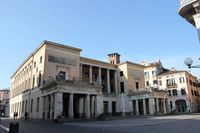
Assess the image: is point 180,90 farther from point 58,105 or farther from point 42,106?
point 58,105

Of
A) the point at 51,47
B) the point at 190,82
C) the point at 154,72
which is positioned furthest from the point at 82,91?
the point at 190,82

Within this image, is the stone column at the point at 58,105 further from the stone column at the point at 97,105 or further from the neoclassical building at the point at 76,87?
the stone column at the point at 97,105

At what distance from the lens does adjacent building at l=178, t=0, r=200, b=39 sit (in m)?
9.24

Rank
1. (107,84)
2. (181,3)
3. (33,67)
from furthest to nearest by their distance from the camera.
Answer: (107,84)
(33,67)
(181,3)

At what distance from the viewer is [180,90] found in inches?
2344

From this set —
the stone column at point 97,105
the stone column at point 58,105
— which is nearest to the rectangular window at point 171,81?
the stone column at point 97,105

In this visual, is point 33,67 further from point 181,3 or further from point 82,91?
point 181,3

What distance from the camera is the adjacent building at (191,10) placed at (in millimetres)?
9239

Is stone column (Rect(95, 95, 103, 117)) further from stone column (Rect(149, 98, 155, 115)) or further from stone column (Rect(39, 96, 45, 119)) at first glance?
stone column (Rect(149, 98, 155, 115))

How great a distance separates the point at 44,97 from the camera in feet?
116

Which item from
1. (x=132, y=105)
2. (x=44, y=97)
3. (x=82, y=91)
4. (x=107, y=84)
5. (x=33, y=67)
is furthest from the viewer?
(x=107, y=84)

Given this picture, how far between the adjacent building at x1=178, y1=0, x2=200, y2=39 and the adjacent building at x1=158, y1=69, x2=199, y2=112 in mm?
51995

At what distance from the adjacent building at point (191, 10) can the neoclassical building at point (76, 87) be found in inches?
884

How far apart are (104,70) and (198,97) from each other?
36310mm
